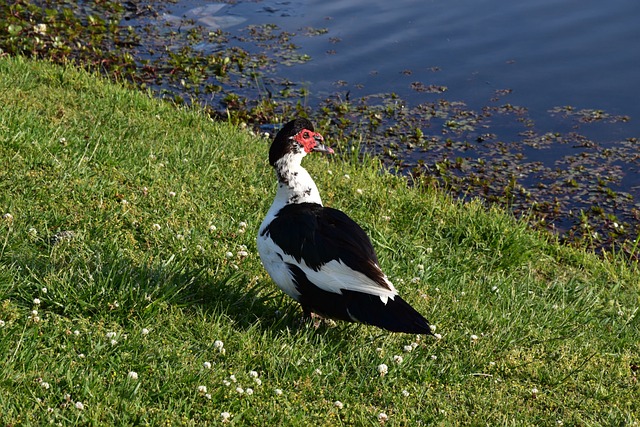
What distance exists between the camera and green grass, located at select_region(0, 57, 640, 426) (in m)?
4.64

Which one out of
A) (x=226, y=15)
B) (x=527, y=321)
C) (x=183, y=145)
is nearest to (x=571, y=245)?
(x=527, y=321)

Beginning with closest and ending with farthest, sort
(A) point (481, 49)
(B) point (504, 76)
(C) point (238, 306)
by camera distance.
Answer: (C) point (238, 306), (B) point (504, 76), (A) point (481, 49)

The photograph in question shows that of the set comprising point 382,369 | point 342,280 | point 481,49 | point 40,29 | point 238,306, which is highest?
point 40,29

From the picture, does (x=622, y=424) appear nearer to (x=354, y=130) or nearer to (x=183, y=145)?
(x=183, y=145)

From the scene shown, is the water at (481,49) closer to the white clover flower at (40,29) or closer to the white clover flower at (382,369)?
the white clover flower at (40,29)

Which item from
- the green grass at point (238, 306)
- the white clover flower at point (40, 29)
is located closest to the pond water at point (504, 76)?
the green grass at point (238, 306)

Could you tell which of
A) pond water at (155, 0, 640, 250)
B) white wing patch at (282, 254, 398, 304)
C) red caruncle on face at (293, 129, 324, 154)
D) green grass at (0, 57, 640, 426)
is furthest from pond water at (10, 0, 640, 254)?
white wing patch at (282, 254, 398, 304)

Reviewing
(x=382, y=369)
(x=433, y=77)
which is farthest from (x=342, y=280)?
(x=433, y=77)

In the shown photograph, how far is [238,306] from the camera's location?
5.60 meters

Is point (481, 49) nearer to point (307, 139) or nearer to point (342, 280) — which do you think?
point (307, 139)

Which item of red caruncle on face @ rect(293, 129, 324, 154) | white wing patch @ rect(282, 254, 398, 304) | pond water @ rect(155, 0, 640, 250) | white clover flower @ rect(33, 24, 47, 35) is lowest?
pond water @ rect(155, 0, 640, 250)

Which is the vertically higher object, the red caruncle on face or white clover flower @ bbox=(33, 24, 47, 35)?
the red caruncle on face

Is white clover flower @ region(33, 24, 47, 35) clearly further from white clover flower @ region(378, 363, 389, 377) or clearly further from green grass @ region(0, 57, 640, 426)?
white clover flower @ region(378, 363, 389, 377)

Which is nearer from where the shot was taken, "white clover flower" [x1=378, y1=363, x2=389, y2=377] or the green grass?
the green grass
